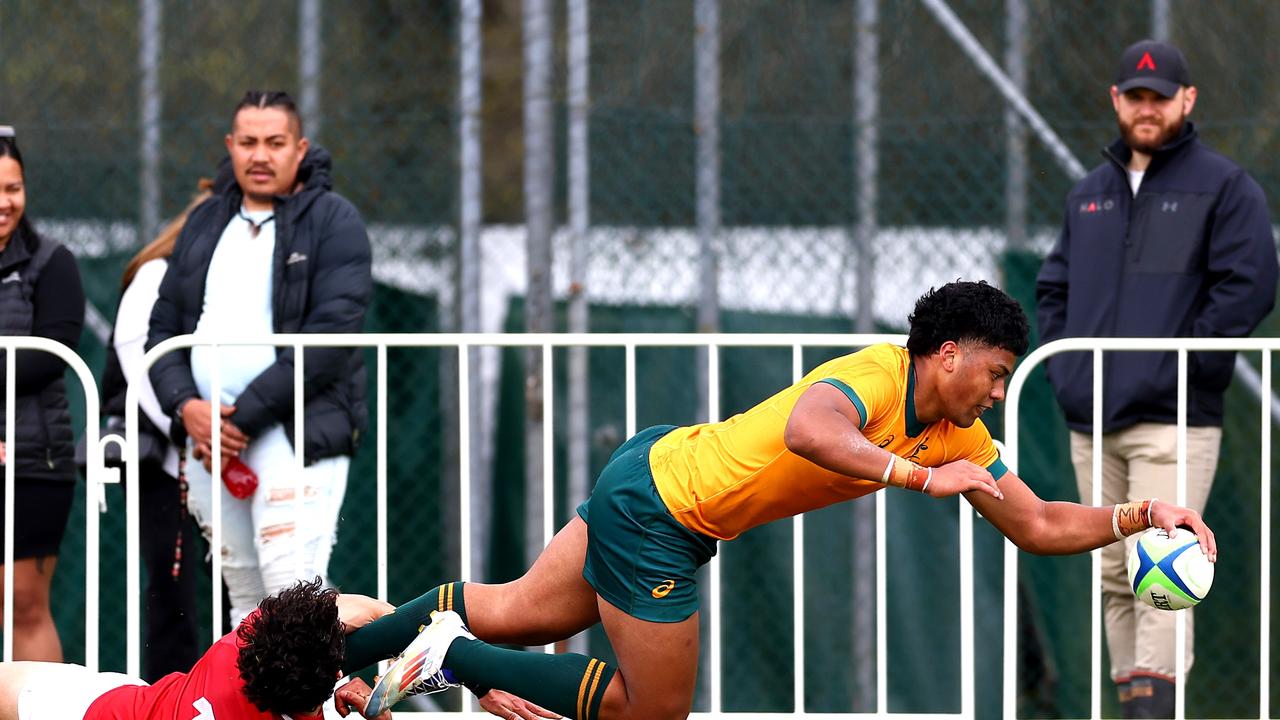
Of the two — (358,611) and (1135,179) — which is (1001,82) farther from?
(358,611)

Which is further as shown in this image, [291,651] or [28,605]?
[28,605]

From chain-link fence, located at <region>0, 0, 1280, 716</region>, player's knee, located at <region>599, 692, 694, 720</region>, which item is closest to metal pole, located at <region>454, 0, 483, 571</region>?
chain-link fence, located at <region>0, 0, 1280, 716</region>

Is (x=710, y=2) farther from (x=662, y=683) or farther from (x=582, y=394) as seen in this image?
(x=662, y=683)

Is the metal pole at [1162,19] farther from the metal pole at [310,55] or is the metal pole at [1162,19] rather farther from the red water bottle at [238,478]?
the red water bottle at [238,478]

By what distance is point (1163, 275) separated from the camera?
18.5 feet

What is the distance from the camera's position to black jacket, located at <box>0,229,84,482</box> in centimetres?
545

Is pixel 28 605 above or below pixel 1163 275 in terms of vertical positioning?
below

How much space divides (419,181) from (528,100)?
0.74 metres

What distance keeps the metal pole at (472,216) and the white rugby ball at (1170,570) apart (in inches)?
127

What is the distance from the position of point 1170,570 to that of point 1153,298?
162cm

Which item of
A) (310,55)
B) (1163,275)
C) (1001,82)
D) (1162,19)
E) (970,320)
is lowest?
(970,320)

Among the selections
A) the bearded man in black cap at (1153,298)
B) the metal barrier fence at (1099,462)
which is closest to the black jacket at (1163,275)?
the bearded man in black cap at (1153,298)

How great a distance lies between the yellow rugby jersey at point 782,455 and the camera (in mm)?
4320

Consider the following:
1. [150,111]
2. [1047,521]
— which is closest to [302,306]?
[150,111]
